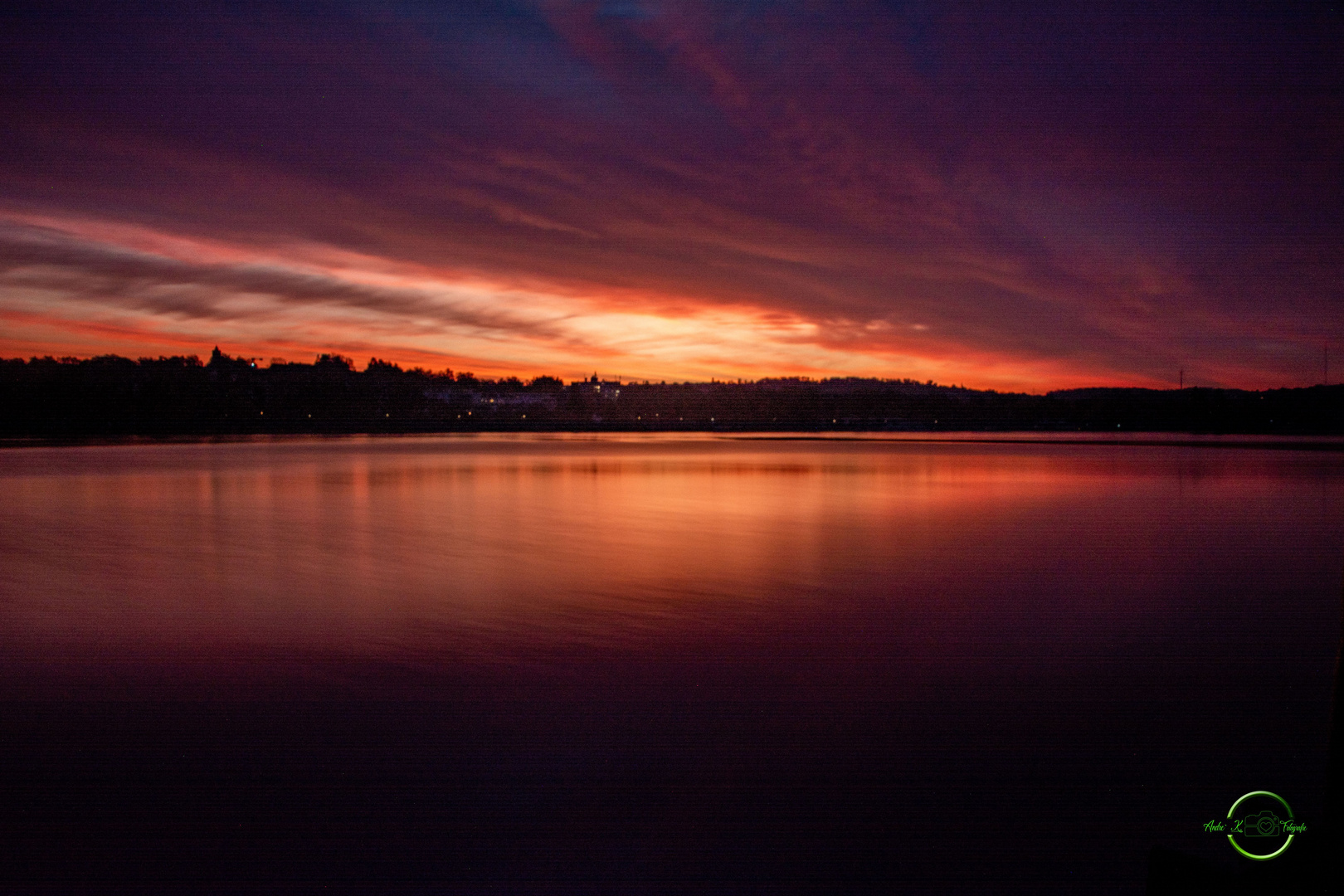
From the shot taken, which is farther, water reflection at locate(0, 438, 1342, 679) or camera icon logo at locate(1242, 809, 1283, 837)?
water reflection at locate(0, 438, 1342, 679)

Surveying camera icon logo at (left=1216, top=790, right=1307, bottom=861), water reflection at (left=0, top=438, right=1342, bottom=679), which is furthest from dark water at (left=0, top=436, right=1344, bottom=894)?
camera icon logo at (left=1216, top=790, right=1307, bottom=861)

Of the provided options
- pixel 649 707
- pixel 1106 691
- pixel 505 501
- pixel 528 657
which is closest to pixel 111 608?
pixel 528 657

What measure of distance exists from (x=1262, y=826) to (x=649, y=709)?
10.0 feet

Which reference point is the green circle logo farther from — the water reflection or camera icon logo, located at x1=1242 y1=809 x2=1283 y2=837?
the water reflection

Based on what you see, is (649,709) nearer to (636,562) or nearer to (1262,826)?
(1262,826)

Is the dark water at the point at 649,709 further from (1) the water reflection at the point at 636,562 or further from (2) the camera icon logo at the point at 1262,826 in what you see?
→ (2) the camera icon logo at the point at 1262,826

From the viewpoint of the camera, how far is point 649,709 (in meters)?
4.61

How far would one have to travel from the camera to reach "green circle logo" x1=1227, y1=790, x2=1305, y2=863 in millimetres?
2203

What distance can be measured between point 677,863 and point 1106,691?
334 cm

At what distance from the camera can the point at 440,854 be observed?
10.4ft

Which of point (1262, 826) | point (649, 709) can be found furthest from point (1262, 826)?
point (649, 709)

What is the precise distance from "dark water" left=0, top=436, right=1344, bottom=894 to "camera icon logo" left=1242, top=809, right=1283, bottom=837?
240 millimetres

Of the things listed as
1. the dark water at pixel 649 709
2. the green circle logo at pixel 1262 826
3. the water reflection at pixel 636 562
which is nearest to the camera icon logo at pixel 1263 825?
the green circle logo at pixel 1262 826

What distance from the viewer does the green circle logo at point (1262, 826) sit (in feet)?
Result: 7.23
